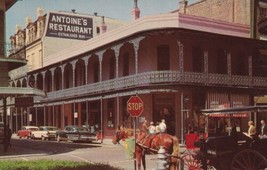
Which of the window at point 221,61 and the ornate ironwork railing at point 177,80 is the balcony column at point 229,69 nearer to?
the ornate ironwork railing at point 177,80

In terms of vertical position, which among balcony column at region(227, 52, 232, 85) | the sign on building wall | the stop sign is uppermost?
the sign on building wall

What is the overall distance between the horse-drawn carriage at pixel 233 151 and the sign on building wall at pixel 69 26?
44.6 m

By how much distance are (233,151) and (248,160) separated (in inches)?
25.1

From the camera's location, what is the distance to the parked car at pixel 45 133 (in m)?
40.6

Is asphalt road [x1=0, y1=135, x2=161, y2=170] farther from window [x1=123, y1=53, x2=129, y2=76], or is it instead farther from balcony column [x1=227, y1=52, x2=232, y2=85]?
window [x1=123, y1=53, x2=129, y2=76]

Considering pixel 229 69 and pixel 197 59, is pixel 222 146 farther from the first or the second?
pixel 197 59

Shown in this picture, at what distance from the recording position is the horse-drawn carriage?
11336 millimetres

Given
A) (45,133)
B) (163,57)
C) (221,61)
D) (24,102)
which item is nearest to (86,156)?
(24,102)

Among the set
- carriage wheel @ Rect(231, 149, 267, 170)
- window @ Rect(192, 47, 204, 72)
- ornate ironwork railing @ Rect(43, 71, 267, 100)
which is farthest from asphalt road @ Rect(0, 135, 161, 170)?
window @ Rect(192, 47, 204, 72)

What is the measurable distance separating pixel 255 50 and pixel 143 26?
987 cm

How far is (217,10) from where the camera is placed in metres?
40.4

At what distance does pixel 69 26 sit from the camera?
190 feet

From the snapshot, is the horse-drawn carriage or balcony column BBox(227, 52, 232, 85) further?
balcony column BBox(227, 52, 232, 85)

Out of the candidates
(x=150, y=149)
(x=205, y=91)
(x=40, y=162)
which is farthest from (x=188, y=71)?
(x=40, y=162)
